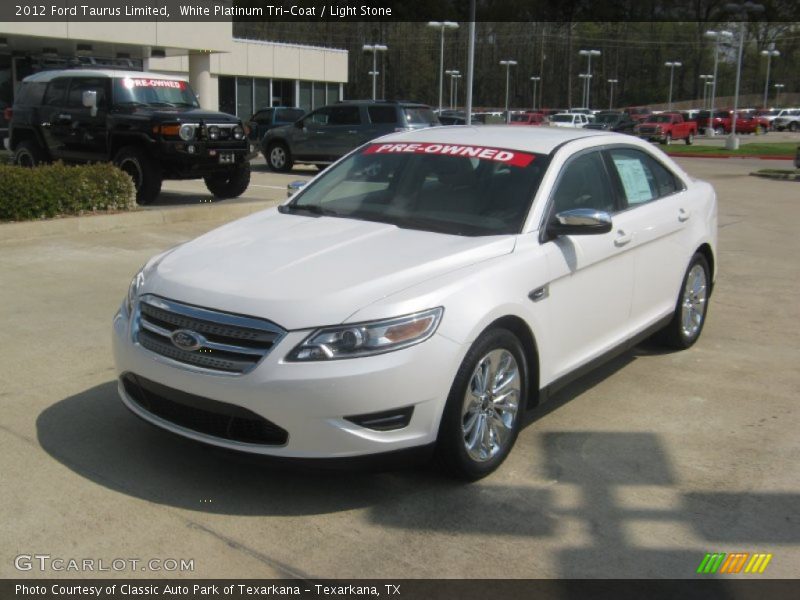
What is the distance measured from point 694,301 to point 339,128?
587 inches

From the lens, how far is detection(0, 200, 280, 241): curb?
10.1 meters

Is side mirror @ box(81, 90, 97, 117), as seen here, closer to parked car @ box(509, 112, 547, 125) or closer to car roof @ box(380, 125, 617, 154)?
car roof @ box(380, 125, 617, 154)

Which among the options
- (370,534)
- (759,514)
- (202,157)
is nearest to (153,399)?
(370,534)

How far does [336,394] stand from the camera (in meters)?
3.66

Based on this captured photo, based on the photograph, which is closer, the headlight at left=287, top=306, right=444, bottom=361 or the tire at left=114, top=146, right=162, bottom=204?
the headlight at left=287, top=306, right=444, bottom=361

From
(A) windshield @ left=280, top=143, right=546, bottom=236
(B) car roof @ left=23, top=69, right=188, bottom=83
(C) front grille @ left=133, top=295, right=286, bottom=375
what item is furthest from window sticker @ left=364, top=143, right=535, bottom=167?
(B) car roof @ left=23, top=69, right=188, bottom=83

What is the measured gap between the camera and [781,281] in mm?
9156

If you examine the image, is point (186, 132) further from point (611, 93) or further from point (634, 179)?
point (611, 93)

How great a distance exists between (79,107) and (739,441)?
1177 cm

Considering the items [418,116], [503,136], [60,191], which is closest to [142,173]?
[60,191]

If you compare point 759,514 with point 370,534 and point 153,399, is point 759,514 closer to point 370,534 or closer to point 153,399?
point 370,534

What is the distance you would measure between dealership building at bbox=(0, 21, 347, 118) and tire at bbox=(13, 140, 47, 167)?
415 centimetres

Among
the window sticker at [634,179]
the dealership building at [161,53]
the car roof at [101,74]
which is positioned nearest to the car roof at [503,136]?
the window sticker at [634,179]

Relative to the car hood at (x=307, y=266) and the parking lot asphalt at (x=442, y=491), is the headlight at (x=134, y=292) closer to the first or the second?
the car hood at (x=307, y=266)
